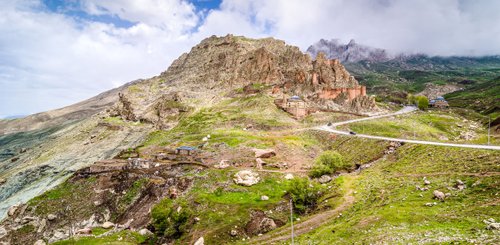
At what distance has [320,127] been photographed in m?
111

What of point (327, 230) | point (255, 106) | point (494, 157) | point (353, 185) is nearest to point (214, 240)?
point (327, 230)

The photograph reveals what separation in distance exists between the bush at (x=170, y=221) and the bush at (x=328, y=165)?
96.4 feet

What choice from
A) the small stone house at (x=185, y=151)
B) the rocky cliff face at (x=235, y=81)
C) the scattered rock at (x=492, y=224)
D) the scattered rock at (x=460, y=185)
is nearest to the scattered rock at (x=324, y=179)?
the scattered rock at (x=460, y=185)

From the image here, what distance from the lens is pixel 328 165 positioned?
222 feet

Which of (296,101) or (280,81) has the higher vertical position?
(280,81)

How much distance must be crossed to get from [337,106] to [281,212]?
324 ft

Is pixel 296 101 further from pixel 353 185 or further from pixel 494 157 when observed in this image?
pixel 494 157

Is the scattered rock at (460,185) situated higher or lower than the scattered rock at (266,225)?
higher

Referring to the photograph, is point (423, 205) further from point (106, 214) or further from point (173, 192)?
point (106, 214)

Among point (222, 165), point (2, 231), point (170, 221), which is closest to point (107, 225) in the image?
point (170, 221)

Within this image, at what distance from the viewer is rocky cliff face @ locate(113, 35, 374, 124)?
488 ft

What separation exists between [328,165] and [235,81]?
108353 mm

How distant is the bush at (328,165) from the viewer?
66812 millimetres

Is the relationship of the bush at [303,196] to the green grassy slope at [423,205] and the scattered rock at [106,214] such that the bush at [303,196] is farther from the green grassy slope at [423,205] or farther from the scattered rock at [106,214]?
the scattered rock at [106,214]
